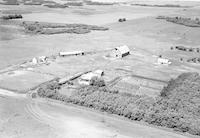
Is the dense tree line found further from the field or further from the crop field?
the crop field

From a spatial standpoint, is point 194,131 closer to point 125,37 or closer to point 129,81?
point 129,81

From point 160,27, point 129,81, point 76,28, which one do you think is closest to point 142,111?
point 129,81

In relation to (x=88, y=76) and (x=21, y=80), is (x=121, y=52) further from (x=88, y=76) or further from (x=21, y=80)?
(x=21, y=80)

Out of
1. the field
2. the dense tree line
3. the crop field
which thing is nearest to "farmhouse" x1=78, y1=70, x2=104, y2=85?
the field

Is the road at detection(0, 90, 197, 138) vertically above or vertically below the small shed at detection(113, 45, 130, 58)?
below

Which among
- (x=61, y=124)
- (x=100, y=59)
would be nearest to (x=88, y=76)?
(x=100, y=59)

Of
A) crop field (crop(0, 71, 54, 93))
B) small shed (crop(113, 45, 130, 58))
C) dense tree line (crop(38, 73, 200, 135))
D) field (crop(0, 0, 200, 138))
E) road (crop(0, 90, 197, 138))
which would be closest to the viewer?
road (crop(0, 90, 197, 138))
